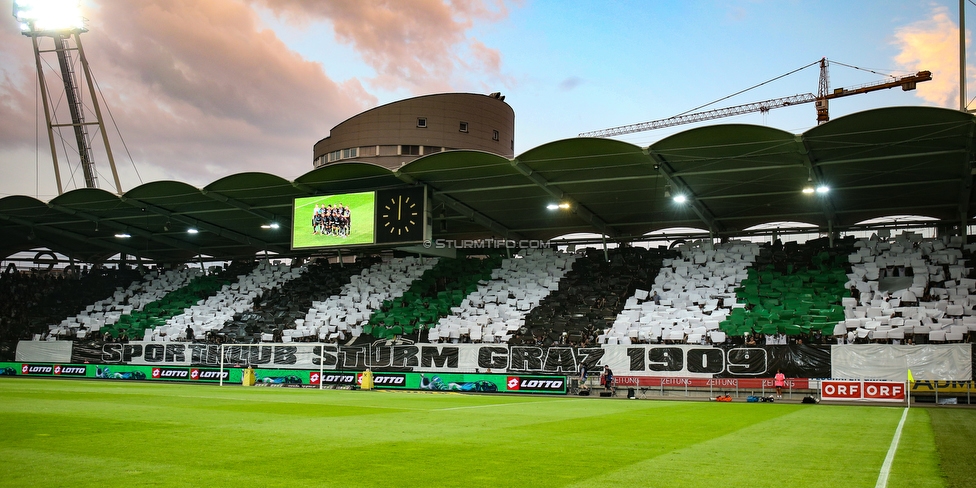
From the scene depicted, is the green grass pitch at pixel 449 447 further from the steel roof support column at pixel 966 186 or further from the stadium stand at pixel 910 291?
the steel roof support column at pixel 966 186

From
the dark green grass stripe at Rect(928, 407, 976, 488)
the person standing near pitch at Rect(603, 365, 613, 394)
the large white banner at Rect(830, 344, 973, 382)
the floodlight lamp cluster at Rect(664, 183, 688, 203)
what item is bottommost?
the person standing near pitch at Rect(603, 365, 613, 394)

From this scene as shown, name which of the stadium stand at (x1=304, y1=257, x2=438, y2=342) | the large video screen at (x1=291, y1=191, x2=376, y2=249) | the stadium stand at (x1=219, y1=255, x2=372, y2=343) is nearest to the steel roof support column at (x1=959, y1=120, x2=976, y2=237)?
the large video screen at (x1=291, y1=191, x2=376, y2=249)

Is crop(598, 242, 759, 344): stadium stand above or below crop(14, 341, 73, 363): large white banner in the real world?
above

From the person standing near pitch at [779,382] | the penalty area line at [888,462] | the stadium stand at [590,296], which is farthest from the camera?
the stadium stand at [590,296]

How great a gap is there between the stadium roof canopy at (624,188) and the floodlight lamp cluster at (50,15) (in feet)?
37.3

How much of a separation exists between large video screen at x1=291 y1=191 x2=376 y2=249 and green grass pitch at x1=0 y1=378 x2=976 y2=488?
15132 millimetres

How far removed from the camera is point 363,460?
9.59 m

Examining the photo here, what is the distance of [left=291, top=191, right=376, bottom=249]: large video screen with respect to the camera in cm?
3300

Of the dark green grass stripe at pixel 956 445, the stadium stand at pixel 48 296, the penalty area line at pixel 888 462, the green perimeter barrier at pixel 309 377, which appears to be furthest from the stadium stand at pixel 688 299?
the stadium stand at pixel 48 296

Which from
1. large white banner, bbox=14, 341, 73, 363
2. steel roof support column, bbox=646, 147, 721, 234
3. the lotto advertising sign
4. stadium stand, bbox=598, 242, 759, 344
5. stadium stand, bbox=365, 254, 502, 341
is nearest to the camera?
the lotto advertising sign

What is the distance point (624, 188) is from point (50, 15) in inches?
1384

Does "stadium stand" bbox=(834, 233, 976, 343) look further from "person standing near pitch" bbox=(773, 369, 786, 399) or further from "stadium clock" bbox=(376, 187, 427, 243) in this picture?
"stadium clock" bbox=(376, 187, 427, 243)

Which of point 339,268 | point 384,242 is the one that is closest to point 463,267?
point 339,268

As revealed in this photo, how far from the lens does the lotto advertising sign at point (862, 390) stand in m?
25.6
